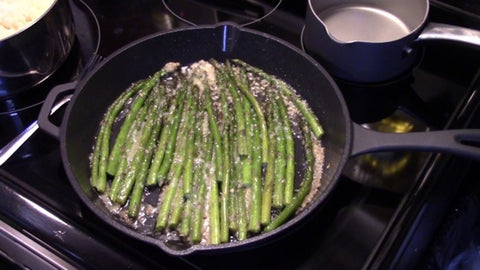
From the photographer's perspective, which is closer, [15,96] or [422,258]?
[422,258]

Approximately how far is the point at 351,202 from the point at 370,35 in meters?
0.49

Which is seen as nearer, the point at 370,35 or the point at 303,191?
the point at 303,191

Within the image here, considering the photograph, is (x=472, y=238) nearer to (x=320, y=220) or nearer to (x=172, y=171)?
→ (x=320, y=220)

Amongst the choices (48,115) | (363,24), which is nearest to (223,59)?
(363,24)

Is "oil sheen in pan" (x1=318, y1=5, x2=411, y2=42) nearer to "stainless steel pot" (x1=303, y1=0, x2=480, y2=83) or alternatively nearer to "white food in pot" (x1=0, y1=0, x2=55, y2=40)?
"stainless steel pot" (x1=303, y1=0, x2=480, y2=83)

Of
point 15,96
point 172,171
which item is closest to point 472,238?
point 172,171

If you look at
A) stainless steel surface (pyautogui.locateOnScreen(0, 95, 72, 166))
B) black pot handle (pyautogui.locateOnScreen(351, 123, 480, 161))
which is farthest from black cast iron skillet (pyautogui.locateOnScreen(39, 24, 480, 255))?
stainless steel surface (pyautogui.locateOnScreen(0, 95, 72, 166))

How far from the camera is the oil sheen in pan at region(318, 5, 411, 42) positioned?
1339mm

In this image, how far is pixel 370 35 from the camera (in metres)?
1.34

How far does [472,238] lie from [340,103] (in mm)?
465

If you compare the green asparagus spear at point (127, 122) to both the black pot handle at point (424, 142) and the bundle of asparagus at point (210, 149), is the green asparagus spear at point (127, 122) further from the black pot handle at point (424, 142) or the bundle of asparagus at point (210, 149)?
the black pot handle at point (424, 142)

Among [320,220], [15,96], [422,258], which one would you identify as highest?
[15,96]

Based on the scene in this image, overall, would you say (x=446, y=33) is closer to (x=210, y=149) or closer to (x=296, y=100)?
(x=296, y=100)

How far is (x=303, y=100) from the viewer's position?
51.8 inches
